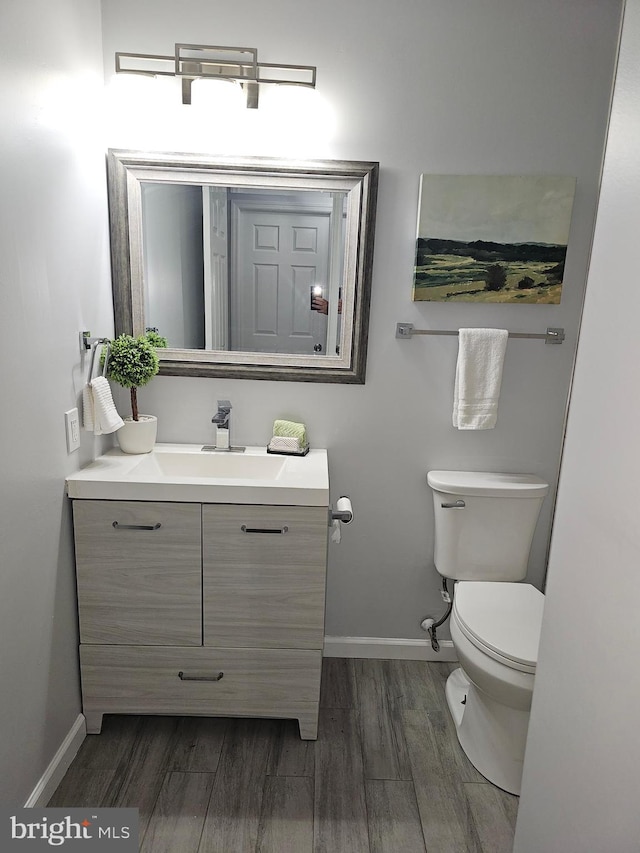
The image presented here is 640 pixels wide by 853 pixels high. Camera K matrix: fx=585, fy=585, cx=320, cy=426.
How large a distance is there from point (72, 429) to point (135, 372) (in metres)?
0.31

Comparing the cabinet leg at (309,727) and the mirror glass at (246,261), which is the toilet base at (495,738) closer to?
the cabinet leg at (309,727)

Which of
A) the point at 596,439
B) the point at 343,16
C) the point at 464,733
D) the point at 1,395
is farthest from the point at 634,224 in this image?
the point at 464,733

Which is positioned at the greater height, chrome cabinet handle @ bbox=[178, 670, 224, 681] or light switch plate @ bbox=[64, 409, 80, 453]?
light switch plate @ bbox=[64, 409, 80, 453]

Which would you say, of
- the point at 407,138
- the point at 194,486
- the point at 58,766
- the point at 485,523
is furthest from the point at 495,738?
the point at 407,138

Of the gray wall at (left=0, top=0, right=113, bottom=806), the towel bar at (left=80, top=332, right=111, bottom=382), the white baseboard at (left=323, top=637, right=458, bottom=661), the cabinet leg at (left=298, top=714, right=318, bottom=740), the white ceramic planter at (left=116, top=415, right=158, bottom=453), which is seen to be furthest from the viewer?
the white baseboard at (left=323, top=637, right=458, bottom=661)

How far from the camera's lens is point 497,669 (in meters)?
1.72

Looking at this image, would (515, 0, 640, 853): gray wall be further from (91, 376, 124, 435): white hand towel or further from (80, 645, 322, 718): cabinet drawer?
(91, 376, 124, 435): white hand towel

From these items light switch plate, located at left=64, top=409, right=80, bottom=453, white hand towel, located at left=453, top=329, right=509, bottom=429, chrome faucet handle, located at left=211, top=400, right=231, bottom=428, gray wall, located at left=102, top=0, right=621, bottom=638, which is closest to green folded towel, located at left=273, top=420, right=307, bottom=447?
gray wall, located at left=102, top=0, right=621, bottom=638

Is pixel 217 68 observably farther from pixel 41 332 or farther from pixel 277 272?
pixel 41 332

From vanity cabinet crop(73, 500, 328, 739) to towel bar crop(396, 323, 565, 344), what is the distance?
2.52ft

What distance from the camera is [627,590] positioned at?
3.07 ft

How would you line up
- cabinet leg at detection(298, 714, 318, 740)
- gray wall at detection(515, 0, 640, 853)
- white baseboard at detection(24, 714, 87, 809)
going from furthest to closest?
cabinet leg at detection(298, 714, 318, 740) < white baseboard at detection(24, 714, 87, 809) < gray wall at detection(515, 0, 640, 853)

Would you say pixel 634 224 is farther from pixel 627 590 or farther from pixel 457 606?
pixel 457 606

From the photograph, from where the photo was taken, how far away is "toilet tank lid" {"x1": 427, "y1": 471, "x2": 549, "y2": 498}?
2127 mm
